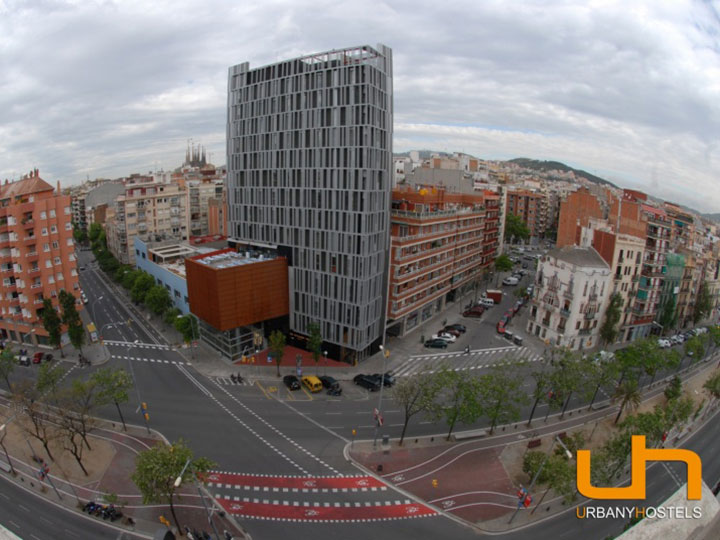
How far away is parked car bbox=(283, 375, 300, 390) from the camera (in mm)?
56188

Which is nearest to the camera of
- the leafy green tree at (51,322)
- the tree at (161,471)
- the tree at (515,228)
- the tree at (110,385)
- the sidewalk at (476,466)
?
the tree at (161,471)

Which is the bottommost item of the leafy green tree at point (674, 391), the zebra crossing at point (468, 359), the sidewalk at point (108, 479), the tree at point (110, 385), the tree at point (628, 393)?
the sidewalk at point (108, 479)

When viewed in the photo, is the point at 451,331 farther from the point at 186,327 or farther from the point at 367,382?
the point at 186,327

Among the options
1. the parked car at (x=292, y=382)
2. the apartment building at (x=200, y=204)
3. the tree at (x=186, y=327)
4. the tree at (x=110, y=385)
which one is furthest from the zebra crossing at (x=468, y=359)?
the apartment building at (x=200, y=204)

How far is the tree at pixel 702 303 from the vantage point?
84.2 meters

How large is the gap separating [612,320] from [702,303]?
97.1 feet

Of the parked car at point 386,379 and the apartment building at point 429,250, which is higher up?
the apartment building at point 429,250

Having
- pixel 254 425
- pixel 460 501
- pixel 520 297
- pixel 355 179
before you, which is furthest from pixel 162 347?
pixel 520 297

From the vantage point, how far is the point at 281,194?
6538 cm

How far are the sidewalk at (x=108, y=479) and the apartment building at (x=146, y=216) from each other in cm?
6333

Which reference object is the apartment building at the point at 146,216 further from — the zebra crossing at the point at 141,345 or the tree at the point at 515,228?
the tree at the point at 515,228

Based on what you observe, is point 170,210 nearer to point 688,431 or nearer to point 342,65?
point 342,65

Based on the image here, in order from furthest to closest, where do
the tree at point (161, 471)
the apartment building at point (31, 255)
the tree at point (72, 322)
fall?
the apartment building at point (31, 255) < the tree at point (72, 322) < the tree at point (161, 471)

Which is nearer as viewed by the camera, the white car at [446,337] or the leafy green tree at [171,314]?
the leafy green tree at [171,314]
